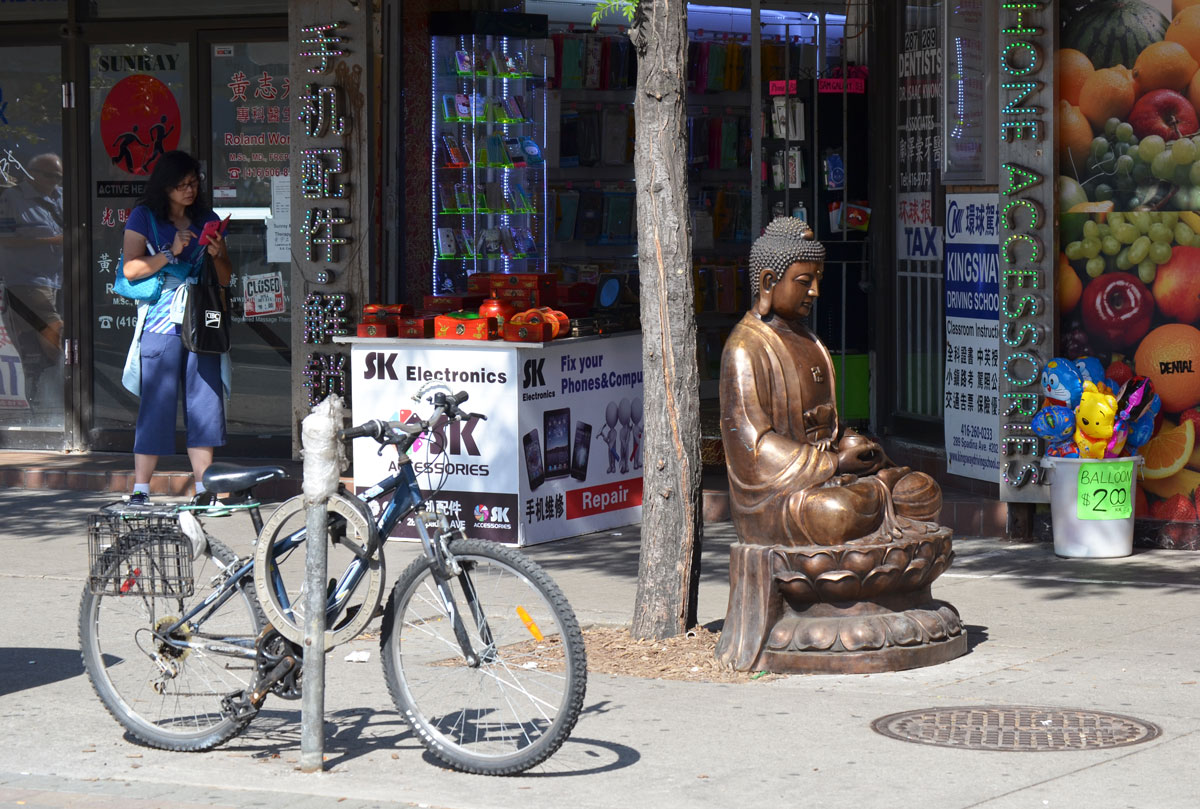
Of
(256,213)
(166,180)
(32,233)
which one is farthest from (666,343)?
(32,233)

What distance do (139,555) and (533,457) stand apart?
159 inches

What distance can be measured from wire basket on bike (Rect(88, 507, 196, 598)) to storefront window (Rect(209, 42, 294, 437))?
6409 mm

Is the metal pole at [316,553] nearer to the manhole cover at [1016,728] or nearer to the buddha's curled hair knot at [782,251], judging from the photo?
the manhole cover at [1016,728]

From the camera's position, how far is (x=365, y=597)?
5.83 m

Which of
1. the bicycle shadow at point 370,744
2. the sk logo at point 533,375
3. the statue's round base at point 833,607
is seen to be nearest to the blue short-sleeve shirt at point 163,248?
the sk logo at point 533,375

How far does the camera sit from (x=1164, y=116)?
9586mm

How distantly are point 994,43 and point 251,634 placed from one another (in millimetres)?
6434

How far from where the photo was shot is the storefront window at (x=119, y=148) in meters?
12.8

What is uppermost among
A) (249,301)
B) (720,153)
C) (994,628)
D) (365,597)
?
(720,153)

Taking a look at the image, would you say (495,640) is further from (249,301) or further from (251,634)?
(249,301)

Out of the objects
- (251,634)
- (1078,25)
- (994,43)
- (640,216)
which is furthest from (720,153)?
(251,634)

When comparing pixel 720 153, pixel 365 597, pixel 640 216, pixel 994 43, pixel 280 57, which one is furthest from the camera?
pixel 720 153

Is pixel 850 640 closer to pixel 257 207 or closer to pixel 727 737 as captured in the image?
pixel 727 737

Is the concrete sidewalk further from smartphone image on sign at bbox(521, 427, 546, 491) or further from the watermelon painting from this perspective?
the watermelon painting
